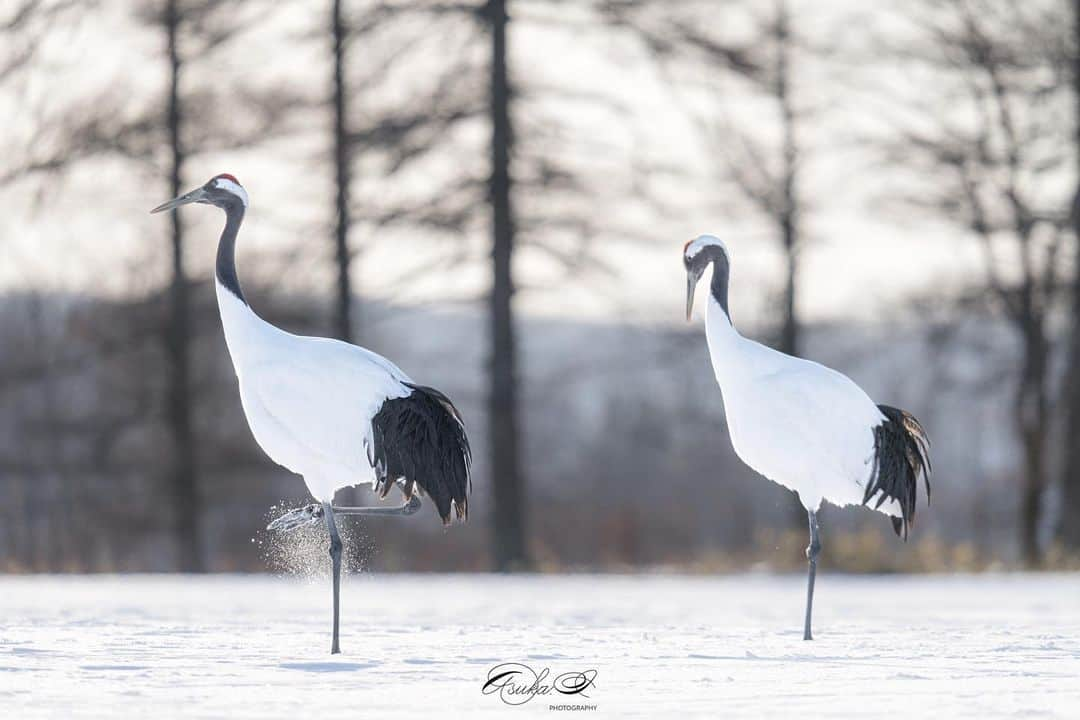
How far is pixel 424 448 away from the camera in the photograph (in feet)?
30.0

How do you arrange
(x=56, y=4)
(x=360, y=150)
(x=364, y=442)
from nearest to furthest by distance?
(x=364, y=442) → (x=56, y=4) → (x=360, y=150)

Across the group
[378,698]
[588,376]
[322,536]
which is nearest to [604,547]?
[588,376]

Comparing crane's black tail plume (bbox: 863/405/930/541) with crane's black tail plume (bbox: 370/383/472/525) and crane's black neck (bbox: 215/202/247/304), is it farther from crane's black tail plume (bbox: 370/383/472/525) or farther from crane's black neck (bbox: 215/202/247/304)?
crane's black neck (bbox: 215/202/247/304)

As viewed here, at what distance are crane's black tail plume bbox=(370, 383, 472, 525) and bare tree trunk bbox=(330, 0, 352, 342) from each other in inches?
356

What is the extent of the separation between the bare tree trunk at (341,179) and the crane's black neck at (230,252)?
26.6 ft

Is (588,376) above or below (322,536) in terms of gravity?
above

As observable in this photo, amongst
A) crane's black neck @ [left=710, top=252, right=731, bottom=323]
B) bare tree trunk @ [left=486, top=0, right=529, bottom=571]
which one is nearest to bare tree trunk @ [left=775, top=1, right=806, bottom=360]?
bare tree trunk @ [left=486, top=0, right=529, bottom=571]

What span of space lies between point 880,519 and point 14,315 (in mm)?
16151

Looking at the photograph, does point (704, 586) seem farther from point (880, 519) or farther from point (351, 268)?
point (880, 519)

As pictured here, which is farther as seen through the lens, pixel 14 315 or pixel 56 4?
pixel 14 315

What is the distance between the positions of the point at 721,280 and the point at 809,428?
3.46 feet

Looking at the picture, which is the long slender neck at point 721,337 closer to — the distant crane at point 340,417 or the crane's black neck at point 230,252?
the distant crane at point 340,417

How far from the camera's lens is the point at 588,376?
759 inches

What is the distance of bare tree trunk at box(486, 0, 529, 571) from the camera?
17.7 m
